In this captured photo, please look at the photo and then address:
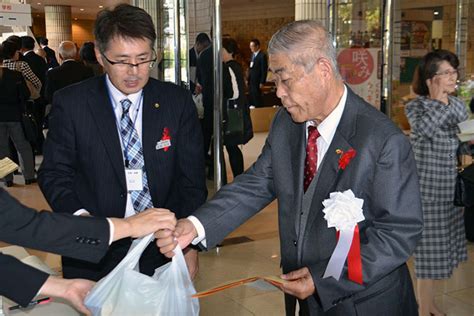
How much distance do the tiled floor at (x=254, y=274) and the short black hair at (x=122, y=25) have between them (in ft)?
6.05

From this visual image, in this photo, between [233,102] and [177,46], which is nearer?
[177,46]

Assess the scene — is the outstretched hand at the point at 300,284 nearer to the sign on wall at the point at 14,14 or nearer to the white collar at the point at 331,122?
the white collar at the point at 331,122

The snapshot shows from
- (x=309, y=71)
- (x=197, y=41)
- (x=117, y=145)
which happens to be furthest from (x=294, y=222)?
(x=197, y=41)

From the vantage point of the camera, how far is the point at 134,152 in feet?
7.52

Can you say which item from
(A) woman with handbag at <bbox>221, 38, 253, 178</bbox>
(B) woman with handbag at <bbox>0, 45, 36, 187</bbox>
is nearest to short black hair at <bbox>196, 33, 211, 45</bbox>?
(A) woman with handbag at <bbox>221, 38, 253, 178</bbox>

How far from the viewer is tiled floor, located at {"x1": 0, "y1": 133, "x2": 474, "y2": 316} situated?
3.84 m

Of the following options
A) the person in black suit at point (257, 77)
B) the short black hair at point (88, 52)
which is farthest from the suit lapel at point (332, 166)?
the person in black suit at point (257, 77)

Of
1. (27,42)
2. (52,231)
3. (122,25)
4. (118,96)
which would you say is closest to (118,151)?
(118,96)

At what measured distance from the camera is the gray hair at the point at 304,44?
180 cm

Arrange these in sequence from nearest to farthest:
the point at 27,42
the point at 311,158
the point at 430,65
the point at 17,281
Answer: the point at 17,281 → the point at 311,158 → the point at 430,65 → the point at 27,42

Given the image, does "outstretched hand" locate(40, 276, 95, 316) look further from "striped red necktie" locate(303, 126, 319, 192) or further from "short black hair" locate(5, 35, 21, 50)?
"short black hair" locate(5, 35, 21, 50)

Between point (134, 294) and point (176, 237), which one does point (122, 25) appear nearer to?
point (176, 237)

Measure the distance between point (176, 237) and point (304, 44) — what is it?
749mm

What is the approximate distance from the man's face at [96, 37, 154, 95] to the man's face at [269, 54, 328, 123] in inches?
21.2
